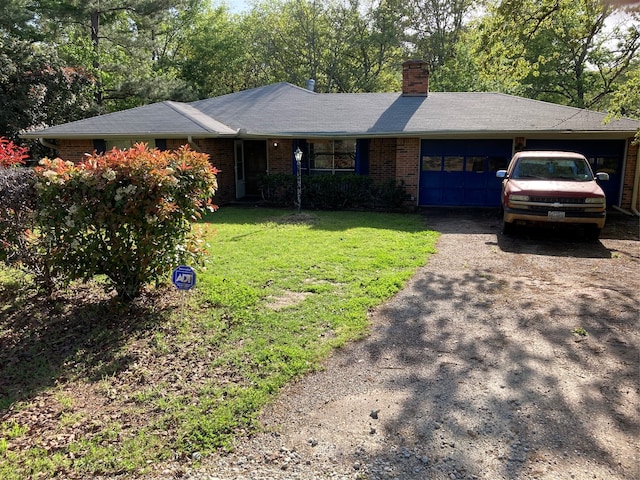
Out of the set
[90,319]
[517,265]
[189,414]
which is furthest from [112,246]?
[517,265]

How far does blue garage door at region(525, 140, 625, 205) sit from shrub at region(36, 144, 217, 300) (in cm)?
1195

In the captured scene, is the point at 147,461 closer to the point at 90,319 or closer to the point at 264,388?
the point at 264,388

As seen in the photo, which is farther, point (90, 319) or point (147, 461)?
point (90, 319)

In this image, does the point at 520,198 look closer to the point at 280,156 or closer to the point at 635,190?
the point at 635,190

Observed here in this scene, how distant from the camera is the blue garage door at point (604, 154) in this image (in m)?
13.1

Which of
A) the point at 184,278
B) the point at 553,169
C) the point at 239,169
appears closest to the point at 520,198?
the point at 553,169

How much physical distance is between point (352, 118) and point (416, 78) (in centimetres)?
372

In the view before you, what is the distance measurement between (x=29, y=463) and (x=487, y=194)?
44.7 feet

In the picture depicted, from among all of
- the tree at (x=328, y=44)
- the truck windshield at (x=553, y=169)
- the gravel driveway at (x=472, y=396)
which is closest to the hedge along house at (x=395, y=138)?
the truck windshield at (x=553, y=169)

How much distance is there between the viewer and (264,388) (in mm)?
3637

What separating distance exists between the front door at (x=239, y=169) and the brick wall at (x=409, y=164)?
5.70m

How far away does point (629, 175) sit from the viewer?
42.6 ft

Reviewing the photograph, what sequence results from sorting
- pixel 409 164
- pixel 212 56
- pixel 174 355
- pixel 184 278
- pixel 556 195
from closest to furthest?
pixel 174 355 → pixel 184 278 → pixel 556 195 → pixel 409 164 → pixel 212 56

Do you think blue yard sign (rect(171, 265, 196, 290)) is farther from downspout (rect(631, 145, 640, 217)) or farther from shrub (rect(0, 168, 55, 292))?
downspout (rect(631, 145, 640, 217))
